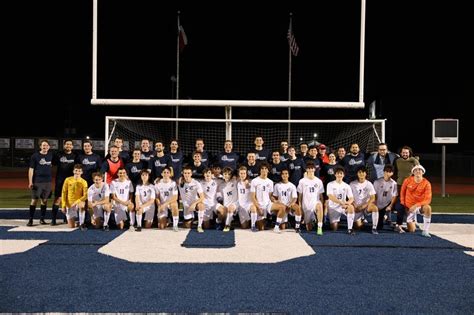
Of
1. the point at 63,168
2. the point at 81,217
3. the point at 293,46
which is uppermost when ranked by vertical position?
the point at 293,46

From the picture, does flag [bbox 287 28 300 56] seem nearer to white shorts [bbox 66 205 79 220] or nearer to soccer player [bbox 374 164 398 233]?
soccer player [bbox 374 164 398 233]

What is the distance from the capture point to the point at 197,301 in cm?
403

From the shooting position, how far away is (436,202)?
525 inches

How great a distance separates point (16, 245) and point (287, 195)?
4.35 m

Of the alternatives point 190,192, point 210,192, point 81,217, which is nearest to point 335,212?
point 210,192

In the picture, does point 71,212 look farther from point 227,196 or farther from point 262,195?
point 262,195

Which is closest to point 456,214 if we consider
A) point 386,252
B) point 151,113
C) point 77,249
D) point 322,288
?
point 386,252

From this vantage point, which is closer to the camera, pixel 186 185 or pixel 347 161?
pixel 186 185

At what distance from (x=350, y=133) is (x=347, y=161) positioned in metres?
2.97

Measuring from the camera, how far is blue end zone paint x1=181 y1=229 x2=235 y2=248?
671cm

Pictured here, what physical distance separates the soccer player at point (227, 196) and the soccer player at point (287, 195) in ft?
2.47

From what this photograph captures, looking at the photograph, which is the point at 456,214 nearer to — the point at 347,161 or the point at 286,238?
the point at 347,161

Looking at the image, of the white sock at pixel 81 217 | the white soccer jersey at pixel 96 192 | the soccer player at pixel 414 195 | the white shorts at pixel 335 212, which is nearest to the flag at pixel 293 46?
the soccer player at pixel 414 195

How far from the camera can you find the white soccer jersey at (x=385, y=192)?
844 centimetres
